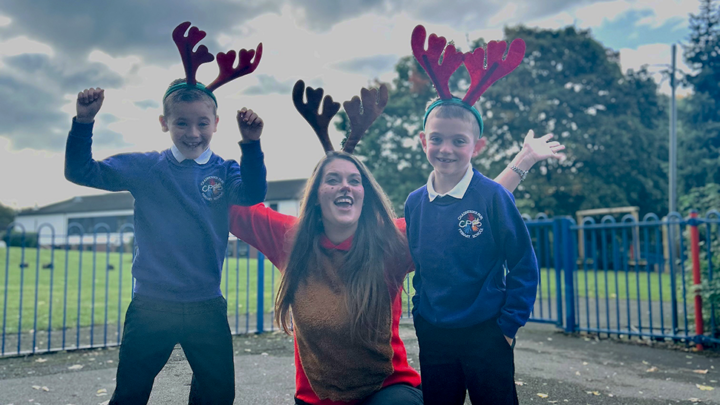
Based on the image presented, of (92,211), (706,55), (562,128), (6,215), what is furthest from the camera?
(6,215)

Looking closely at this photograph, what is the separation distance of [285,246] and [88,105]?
0.98 m

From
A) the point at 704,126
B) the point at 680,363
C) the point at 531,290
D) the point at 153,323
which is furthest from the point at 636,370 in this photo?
the point at 704,126

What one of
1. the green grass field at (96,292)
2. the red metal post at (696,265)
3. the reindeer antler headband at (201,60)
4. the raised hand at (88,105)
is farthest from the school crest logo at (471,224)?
the red metal post at (696,265)

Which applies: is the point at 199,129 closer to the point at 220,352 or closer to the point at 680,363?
the point at 220,352

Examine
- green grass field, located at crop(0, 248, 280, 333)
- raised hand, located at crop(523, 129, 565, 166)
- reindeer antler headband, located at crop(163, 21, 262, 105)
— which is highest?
reindeer antler headband, located at crop(163, 21, 262, 105)

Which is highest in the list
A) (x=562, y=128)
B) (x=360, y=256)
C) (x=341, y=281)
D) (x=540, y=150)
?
(x=562, y=128)

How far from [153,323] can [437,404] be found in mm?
1205

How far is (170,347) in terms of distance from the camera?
2.33m

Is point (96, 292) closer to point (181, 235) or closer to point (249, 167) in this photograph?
point (181, 235)

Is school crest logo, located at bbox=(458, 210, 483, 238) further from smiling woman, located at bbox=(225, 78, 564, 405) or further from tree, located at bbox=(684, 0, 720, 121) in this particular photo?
tree, located at bbox=(684, 0, 720, 121)

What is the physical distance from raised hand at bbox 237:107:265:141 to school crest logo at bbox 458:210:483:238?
2.98 ft

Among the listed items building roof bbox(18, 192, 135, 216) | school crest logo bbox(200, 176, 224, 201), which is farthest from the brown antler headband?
building roof bbox(18, 192, 135, 216)

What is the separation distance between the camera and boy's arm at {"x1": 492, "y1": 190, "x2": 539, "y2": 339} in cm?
221

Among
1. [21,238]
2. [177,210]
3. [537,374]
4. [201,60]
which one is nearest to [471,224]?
[177,210]
